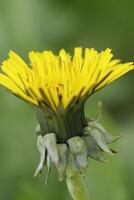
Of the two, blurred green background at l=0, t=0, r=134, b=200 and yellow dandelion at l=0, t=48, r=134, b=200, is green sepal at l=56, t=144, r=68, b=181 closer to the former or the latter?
yellow dandelion at l=0, t=48, r=134, b=200

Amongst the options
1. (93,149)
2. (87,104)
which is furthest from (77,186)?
(87,104)

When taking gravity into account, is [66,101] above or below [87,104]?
below

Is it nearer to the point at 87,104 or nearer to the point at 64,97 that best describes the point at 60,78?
the point at 64,97

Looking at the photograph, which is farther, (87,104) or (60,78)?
(87,104)

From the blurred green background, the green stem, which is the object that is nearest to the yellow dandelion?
the green stem

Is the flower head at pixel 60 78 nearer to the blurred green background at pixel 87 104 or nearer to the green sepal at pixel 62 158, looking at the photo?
the green sepal at pixel 62 158

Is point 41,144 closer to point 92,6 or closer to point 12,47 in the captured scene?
point 12,47

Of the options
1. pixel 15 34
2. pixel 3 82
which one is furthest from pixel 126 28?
pixel 3 82
